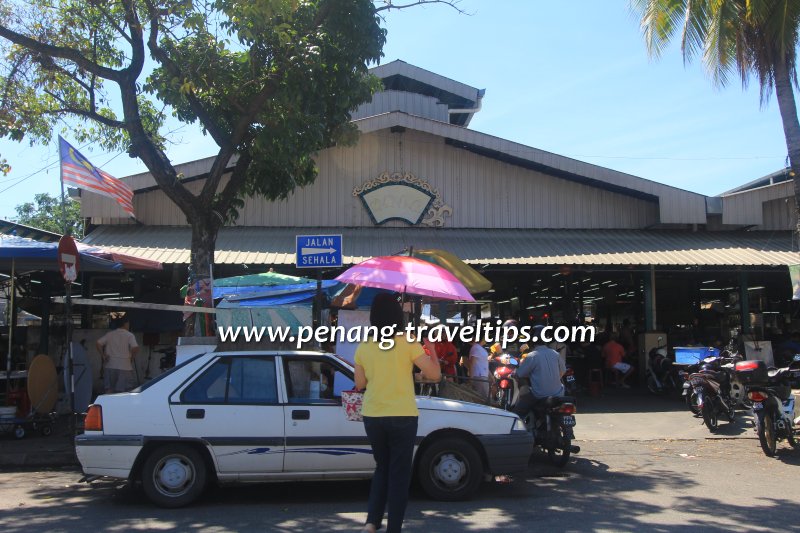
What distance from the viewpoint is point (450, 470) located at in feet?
22.5

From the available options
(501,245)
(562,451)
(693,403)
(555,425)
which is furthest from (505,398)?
(501,245)

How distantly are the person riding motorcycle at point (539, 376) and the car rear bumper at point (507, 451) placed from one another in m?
1.62

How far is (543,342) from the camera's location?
28.9ft

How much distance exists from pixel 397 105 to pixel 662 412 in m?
13.4

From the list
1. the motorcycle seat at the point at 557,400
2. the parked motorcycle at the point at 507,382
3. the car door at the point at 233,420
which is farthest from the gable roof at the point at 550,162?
the car door at the point at 233,420

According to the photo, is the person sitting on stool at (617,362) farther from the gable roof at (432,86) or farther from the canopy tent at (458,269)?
the gable roof at (432,86)

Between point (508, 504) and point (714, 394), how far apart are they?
5406 millimetres

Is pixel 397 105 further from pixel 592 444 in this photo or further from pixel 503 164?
pixel 592 444

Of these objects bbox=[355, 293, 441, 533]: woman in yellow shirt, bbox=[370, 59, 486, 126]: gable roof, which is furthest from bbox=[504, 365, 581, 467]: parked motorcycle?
bbox=[370, 59, 486, 126]: gable roof

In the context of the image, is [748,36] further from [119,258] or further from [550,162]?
[119,258]

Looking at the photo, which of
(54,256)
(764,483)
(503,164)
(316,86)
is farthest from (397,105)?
(764,483)

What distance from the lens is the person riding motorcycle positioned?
339 inches

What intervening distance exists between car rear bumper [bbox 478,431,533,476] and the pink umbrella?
6.92 feet

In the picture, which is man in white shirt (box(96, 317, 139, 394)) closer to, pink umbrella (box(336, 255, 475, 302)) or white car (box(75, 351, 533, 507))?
pink umbrella (box(336, 255, 475, 302))
